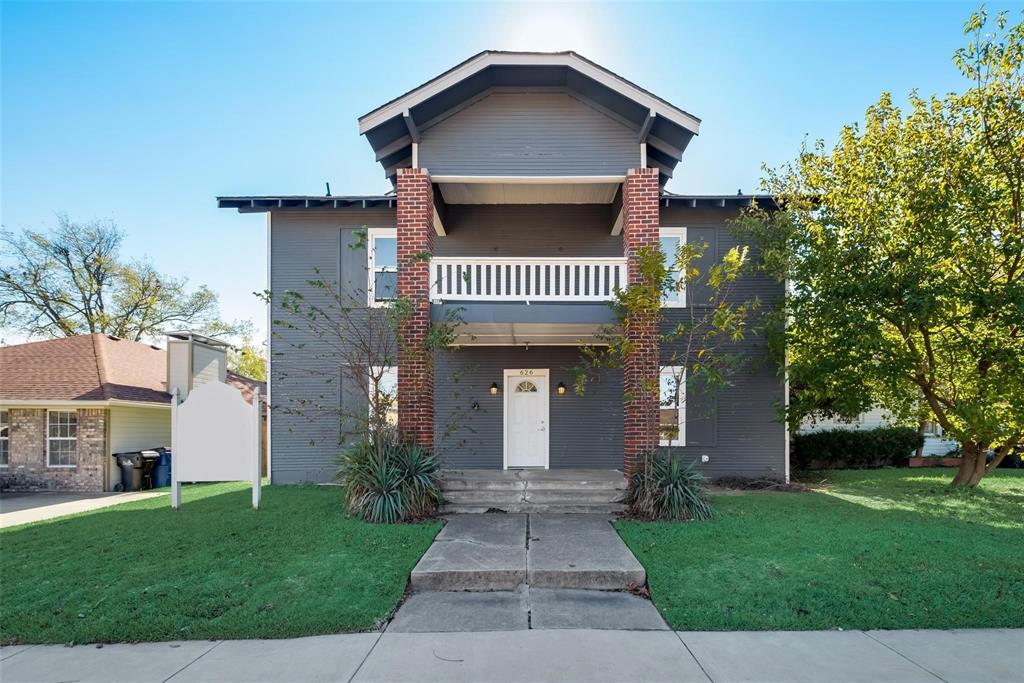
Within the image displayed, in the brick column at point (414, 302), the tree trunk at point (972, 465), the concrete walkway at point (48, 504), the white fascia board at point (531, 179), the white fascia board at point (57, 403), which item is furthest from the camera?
the white fascia board at point (57, 403)

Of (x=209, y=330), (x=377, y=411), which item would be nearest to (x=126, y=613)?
(x=377, y=411)

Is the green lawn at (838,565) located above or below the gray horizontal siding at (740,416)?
below

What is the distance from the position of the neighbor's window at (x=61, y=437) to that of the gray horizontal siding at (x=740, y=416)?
15058 millimetres

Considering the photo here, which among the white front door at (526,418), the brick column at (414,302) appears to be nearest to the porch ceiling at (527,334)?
the white front door at (526,418)

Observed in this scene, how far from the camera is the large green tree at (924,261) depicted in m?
9.70

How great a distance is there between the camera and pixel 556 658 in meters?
4.32

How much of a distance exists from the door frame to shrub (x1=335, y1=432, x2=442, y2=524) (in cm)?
377

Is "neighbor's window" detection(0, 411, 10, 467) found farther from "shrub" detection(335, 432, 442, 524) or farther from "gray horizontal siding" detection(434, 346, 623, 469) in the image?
"shrub" detection(335, 432, 442, 524)

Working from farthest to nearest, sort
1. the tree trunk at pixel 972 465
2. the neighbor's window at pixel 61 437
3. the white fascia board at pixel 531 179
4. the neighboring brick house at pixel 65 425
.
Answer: the neighbor's window at pixel 61 437 < the neighboring brick house at pixel 65 425 < the tree trunk at pixel 972 465 < the white fascia board at pixel 531 179

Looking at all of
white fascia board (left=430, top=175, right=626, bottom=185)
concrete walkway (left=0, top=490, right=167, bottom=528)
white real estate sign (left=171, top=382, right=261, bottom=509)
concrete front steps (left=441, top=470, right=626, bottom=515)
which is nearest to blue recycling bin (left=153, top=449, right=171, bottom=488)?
concrete walkway (left=0, top=490, right=167, bottom=528)

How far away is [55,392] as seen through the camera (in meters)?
14.3

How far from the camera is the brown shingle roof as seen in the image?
14359 millimetres

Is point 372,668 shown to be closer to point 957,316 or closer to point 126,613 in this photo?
point 126,613

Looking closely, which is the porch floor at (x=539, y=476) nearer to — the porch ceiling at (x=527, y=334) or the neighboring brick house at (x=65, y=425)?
the porch ceiling at (x=527, y=334)
